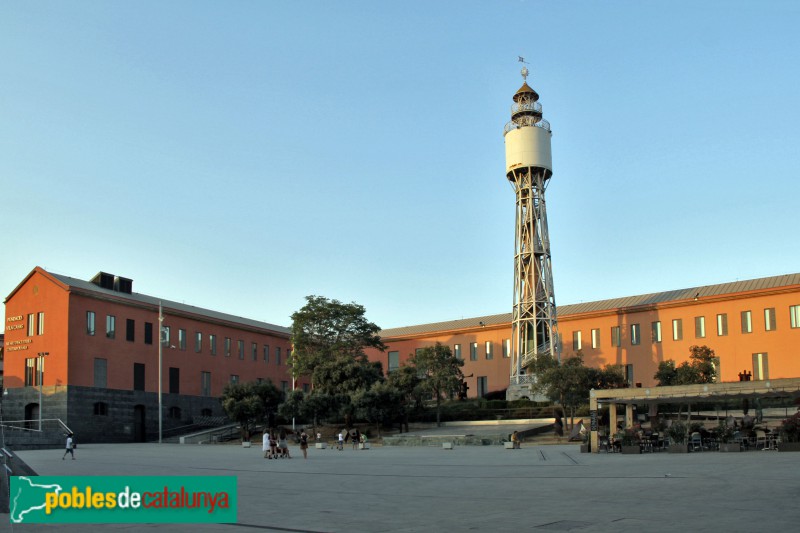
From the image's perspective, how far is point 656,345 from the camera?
60.7m

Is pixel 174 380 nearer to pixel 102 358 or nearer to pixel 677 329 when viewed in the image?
pixel 102 358

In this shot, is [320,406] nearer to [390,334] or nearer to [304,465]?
[304,465]

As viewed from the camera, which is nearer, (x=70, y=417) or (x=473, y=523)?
(x=473, y=523)

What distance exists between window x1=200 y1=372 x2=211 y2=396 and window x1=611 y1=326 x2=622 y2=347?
109 feet

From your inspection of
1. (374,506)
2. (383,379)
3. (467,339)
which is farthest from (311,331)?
(374,506)

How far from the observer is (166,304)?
207 ft

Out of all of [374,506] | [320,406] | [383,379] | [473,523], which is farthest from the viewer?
[383,379]

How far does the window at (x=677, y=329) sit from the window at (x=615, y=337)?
4564mm

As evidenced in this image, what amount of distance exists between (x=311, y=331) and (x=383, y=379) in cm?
1116

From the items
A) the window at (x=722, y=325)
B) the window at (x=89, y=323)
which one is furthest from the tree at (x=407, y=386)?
the window at (x=722, y=325)

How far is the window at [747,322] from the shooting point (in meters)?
55.9

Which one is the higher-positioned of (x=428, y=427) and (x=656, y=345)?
(x=656, y=345)

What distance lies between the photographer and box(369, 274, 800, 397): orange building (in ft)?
179

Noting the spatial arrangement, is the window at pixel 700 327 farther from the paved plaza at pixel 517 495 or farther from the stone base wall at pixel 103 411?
the stone base wall at pixel 103 411
